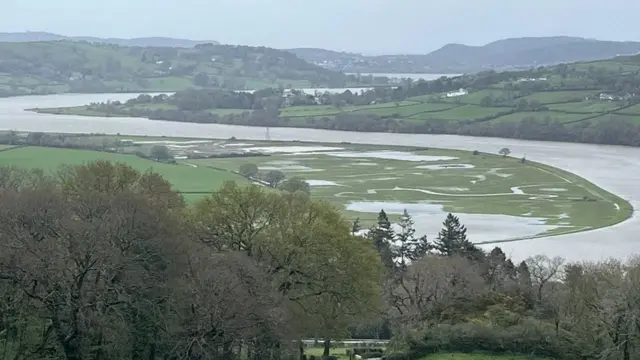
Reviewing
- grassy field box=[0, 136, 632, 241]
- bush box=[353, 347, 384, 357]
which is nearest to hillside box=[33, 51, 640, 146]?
grassy field box=[0, 136, 632, 241]

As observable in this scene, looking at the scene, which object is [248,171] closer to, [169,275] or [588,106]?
[169,275]

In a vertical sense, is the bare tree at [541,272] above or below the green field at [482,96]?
below

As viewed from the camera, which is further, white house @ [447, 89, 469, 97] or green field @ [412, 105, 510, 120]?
white house @ [447, 89, 469, 97]

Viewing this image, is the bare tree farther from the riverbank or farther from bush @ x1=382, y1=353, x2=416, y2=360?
the riverbank

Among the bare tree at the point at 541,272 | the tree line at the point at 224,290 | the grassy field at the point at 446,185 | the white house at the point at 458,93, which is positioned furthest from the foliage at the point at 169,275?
the white house at the point at 458,93

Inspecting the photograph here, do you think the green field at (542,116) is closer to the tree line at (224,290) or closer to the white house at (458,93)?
the white house at (458,93)
